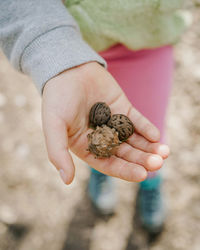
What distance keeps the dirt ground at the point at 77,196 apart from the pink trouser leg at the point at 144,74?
1100mm

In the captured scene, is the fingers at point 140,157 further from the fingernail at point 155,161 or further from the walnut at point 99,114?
the walnut at point 99,114

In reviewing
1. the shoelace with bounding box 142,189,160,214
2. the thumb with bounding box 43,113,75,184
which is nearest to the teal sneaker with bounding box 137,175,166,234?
the shoelace with bounding box 142,189,160,214

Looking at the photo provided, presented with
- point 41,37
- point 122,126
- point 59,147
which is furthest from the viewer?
point 122,126

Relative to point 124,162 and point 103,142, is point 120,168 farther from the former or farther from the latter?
point 103,142

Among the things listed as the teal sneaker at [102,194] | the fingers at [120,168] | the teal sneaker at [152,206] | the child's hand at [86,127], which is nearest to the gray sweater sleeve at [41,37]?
the child's hand at [86,127]

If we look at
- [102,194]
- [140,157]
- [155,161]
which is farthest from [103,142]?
[102,194]

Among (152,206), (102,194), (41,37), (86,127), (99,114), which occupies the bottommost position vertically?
(152,206)

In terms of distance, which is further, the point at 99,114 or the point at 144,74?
the point at 144,74

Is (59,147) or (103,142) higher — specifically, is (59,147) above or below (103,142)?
above

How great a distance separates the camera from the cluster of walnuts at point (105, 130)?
1773 millimetres

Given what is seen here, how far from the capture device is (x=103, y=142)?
1803mm

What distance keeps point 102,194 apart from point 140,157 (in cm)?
148

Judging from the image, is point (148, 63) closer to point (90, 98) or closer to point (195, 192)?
point (90, 98)

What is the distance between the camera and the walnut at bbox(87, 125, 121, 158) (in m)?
1.75
